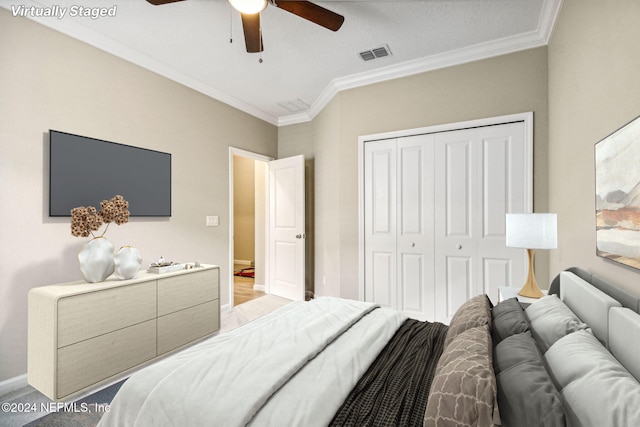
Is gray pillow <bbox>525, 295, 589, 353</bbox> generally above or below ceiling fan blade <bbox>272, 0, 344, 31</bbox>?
below

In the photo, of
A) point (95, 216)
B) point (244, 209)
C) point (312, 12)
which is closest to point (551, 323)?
point (312, 12)

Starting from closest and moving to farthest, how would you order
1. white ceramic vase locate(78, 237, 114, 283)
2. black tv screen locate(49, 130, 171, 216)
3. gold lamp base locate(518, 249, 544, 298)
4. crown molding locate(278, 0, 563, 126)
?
gold lamp base locate(518, 249, 544, 298)
white ceramic vase locate(78, 237, 114, 283)
black tv screen locate(49, 130, 171, 216)
crown molding locate(278, 0, 563, 126)

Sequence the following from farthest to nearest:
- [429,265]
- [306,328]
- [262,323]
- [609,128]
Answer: [429,265], [262,323], [306,328], [609,128]

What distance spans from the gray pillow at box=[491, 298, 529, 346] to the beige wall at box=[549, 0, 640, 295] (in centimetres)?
42

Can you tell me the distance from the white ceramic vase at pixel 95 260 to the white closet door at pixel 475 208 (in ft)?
9.74

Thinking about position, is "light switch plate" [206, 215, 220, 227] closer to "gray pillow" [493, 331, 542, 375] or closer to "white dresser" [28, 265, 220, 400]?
Answer: "white dresser" [28, 265, 220, 400]

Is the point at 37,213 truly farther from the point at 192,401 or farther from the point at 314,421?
the point at 314,421

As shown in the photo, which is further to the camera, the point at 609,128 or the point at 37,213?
the point at 37,213

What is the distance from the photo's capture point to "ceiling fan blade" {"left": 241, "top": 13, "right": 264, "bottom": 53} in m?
2.00

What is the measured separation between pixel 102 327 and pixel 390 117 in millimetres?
3268

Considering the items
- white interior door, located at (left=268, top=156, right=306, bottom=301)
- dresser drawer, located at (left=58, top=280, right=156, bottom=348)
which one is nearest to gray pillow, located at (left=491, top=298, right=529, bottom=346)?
dresser drawer, located at (left=58, top=280, right=156, bottom=348)

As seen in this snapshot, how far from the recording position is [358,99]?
3.60m

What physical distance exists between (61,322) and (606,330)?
113 inches

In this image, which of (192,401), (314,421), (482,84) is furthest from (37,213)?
(482,84)
